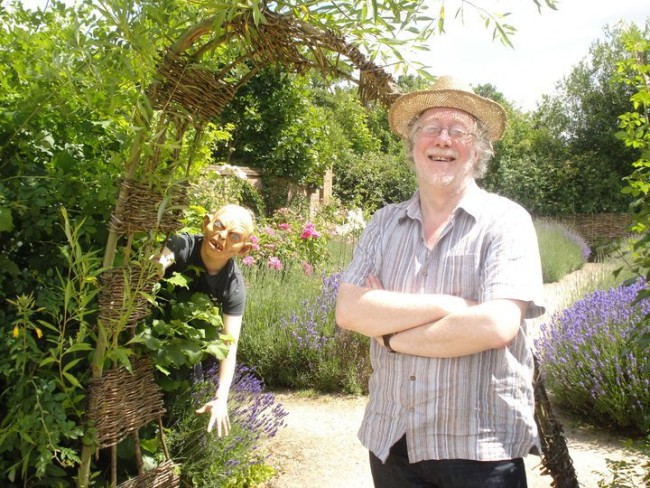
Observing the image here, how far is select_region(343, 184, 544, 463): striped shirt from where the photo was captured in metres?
1.58

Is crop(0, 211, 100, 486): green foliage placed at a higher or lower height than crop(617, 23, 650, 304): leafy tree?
lower

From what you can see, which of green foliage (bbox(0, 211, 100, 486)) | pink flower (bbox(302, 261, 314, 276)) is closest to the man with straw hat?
green foliage (bbox(0, 211, 100, 486))

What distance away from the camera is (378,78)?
224 centimetres

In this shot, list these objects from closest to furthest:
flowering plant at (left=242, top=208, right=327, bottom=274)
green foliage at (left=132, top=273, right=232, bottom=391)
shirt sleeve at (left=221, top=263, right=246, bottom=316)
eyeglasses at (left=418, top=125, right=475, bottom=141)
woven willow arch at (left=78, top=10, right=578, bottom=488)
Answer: eyeglasses at (left=418, top=125, right=475, bottom=141) < woven willow arch at (left=78, top=10, right=578, bottom=488) < green foliage at (left=132, top=273, right=232, bottom=391) < shirt sleeve at (left=221, top=263, right=246, bottom=316) < flowering plant at (left=242, top=208, right=327, bottom=274)

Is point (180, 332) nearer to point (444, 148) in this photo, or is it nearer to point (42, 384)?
point (42, 384)

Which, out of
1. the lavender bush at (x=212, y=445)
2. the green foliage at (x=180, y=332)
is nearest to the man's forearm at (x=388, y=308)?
the green foliage at (x=180, y=332)

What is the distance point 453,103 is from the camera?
6.01ft

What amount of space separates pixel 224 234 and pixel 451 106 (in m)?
1.13

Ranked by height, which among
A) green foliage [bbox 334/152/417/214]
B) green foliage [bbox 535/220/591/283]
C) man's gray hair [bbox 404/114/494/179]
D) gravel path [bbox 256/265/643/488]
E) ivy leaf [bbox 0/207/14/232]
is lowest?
gravel path [bbox 256/265/643/488]

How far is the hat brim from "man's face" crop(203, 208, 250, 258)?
87cm

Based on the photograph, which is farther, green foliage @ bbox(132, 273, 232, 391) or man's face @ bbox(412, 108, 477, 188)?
green foliage @ bbox(132, 273, 232, 391)

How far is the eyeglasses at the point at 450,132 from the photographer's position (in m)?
1.78

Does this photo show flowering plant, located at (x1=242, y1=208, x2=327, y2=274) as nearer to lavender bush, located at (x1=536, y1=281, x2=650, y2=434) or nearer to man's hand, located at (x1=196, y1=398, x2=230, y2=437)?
lavender bush, located at (x1=536, y1=281, x2=650, y2=434)

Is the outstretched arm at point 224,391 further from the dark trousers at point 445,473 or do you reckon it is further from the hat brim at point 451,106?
the hat brim at point 451,106
